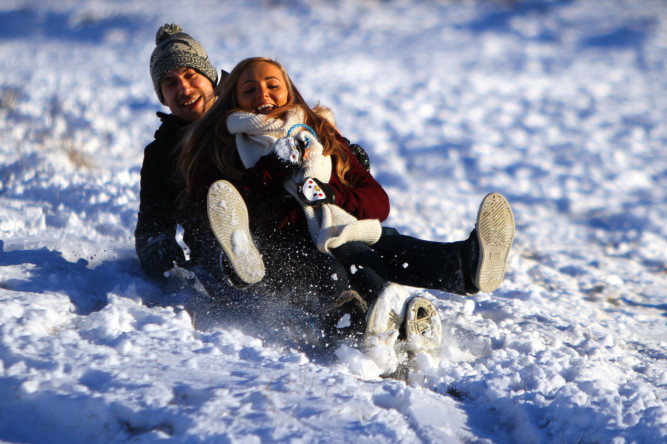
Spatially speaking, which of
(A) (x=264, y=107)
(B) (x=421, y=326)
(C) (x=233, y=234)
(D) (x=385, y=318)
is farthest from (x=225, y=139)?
(B) (x=421, y=326)

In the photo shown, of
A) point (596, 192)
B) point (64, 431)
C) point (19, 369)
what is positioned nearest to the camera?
point (64, 431)

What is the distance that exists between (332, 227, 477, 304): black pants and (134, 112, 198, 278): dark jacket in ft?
3.33

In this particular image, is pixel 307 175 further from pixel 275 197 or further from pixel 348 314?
pixel 348 314

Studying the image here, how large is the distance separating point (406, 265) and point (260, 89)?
3.76 feet

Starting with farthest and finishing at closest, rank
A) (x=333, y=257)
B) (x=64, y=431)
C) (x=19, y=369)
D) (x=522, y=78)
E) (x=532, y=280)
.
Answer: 1. (x=522, y=78)
2. (x=532, y=280)
3. (x=333, y=257)
4. (x=19, y=369)
5. (x=64, y=431)

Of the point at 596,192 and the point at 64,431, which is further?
the point at 596,192

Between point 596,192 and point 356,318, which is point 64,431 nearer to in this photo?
point 356,318

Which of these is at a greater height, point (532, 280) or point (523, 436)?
point (532, 280)

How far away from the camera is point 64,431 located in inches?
64.1

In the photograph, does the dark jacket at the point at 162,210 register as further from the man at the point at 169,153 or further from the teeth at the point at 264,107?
the teeth at the point at 264,107

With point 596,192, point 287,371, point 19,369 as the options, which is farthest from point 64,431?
point 596,192

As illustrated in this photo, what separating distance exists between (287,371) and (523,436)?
2.65 ft

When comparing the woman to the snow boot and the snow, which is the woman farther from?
the snow

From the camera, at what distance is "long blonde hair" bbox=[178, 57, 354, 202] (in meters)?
2.73
